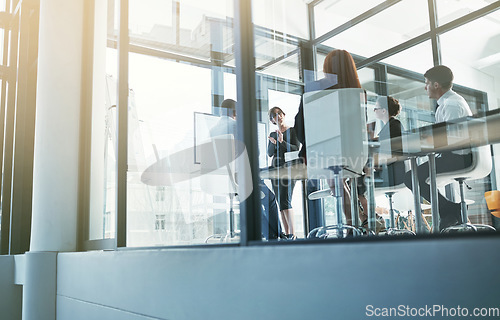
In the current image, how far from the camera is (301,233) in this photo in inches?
69.9

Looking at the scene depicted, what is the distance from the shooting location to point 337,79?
2270 millimetres

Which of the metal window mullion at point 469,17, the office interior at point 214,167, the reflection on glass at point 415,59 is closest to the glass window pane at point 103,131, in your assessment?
the office interior at point 214,167

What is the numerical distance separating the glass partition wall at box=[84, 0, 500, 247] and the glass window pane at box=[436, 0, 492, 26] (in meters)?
0.69

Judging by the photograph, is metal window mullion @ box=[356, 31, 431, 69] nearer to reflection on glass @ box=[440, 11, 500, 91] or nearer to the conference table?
reflection on glass @ box=[440, 11, 500, 91]

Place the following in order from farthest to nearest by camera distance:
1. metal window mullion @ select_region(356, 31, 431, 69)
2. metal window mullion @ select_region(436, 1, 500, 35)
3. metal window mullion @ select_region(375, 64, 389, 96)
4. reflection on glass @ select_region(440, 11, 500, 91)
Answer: metal window mullion @ select_region(356, 31, 431, 69)
metal window mullion @ select_region(436, 1, 500, 35)
reflection on glass @ select_region(440, 11, 500, 91)
metal window mullion @ select_region(375, 64, 389, 96)

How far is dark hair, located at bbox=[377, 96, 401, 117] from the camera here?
2699mm

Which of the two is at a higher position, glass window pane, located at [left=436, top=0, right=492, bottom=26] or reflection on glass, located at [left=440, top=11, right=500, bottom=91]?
glass window pane, located at [left=436, top=0, right=492, bottom=26]

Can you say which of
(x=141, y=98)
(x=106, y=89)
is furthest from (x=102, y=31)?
(x=141, y=98)

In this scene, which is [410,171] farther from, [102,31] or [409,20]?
[409,20]

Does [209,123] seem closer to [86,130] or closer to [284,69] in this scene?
[284,69]

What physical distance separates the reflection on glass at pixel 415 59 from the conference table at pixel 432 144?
6.24 ft

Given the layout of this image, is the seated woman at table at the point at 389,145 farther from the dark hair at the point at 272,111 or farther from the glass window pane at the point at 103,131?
the glass window pane at the point at 103,131

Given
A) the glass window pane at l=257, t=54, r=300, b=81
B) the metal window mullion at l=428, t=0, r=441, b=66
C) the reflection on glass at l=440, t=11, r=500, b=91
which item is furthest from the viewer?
the metal window mullion at l=428, t=0, r=441, b=66

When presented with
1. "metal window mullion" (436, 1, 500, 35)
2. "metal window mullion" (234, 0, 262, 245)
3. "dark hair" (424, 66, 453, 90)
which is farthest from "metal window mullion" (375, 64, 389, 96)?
"metal window mullion" (234, 0, 262, 245)
